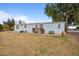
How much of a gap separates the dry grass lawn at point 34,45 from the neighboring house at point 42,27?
0.05 metres

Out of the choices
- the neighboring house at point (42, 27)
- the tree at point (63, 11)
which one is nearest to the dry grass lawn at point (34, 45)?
the neighboring house at point (42, 27)

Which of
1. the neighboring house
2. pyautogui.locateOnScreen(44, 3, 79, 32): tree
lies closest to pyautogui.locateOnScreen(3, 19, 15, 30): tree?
the neighboring house

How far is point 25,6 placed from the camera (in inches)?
273

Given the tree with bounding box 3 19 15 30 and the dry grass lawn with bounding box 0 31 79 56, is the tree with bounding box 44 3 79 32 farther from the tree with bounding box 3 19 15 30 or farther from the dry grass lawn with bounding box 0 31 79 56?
the tree with bounding box 3 19 15 30

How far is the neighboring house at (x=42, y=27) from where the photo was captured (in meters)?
6.96

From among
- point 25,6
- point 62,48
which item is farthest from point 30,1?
point 62,48

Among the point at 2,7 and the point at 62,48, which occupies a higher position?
the point at 2,7

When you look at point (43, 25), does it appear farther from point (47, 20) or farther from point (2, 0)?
point (2, 0)

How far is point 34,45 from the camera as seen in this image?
6.96m

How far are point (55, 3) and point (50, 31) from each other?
11.4 inches

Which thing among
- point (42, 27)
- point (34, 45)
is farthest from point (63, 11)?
point (34, 45)

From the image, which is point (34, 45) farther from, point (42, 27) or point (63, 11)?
point (63, 11)

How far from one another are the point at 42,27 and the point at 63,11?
0.88ft

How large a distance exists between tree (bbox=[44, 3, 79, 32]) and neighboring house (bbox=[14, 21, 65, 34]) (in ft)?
0.17
